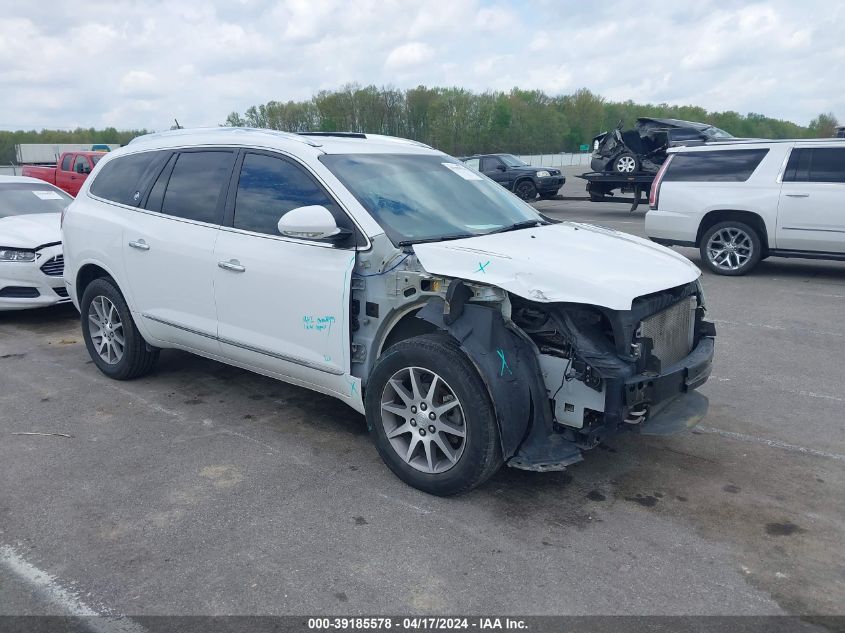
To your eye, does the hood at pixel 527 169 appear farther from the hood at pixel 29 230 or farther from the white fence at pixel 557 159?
the white fence at pixel 557 159

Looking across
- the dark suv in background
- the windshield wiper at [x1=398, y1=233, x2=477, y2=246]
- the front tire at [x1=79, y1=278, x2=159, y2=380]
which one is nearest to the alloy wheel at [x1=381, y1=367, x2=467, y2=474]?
the windshield wiper at [x1=398, y1=233, x2=477, y2=246]

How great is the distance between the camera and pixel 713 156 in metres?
10.3

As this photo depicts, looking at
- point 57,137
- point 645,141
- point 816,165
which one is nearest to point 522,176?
point 645,141

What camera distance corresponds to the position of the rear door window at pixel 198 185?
4703mm

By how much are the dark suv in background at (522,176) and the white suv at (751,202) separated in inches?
442

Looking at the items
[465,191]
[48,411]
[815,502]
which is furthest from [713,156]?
[48,411]

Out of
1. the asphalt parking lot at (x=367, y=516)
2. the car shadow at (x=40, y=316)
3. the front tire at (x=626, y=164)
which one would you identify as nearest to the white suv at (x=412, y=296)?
the asphalt parking lot at (x=367, y=516)

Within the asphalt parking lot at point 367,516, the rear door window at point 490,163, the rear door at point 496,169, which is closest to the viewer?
the asphalt parking lot at point 367,516

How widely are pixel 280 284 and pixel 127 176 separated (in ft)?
7.17

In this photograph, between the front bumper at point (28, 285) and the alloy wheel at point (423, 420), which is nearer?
the alloy wheel at point (423, 420)

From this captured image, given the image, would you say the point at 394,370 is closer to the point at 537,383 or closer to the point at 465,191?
the point at 537,383

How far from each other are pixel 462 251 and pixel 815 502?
2309 mm

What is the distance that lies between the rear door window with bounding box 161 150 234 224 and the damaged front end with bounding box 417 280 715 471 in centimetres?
192

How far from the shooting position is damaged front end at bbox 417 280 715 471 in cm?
338
